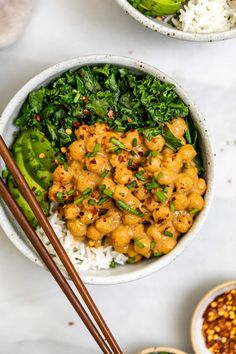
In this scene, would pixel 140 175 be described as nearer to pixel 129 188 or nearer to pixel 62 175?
pixel 129 188

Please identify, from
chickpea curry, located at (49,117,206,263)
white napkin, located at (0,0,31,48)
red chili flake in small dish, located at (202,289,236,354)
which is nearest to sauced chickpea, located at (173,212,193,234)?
chickpea curry, located at (49,117,206,263)

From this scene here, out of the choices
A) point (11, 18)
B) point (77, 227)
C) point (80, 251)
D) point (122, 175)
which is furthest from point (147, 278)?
point (11, 18)

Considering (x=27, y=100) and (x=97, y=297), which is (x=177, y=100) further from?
(x=97, y=297)

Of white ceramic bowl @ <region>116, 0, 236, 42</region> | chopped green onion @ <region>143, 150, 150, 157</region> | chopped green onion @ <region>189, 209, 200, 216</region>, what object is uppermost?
white ceramic bowl @ <region>116, 0, 236, 42</region>

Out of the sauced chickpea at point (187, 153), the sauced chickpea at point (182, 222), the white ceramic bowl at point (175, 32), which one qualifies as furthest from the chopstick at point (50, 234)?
the white ceramic bowl at point (175, 32)

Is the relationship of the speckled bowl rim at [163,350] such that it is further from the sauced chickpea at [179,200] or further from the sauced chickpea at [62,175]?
the sauced chickpea at [62,175]

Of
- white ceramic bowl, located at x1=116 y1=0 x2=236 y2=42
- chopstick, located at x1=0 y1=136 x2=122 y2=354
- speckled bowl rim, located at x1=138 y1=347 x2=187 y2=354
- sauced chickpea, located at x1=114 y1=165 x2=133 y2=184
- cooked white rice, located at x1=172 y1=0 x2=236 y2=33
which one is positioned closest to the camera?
chopstick, located at x1=0 y1=136 x2=122 y2=354

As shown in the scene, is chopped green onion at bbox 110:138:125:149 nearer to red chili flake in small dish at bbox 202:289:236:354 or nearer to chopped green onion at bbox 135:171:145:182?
chopped green onion at bbox 135:171:145:182

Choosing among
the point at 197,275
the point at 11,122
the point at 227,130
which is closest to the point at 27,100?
the point at 11,122
